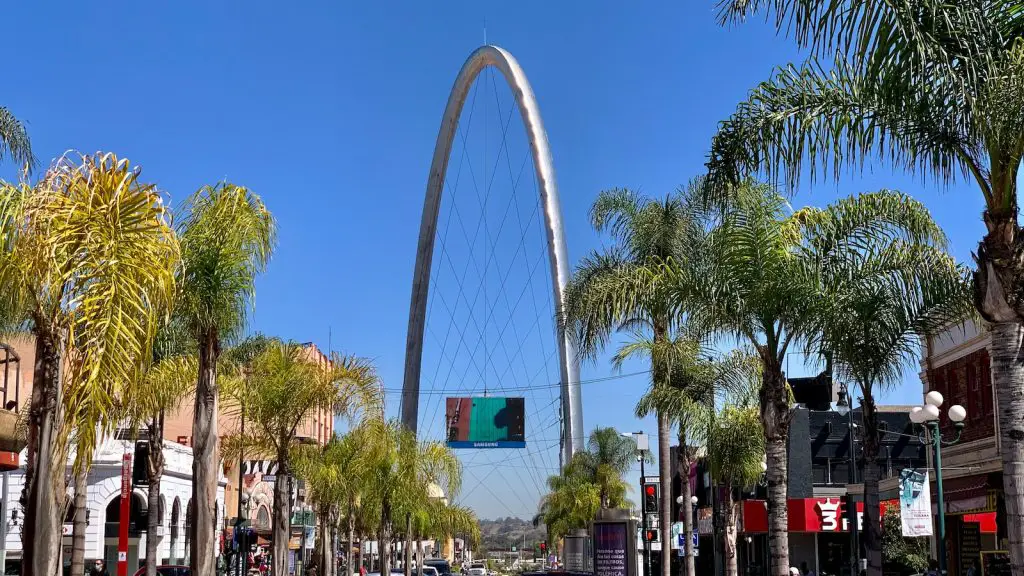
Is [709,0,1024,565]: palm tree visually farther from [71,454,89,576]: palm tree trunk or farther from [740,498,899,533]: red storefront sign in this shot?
[740,498,899,533]: red storefront sign

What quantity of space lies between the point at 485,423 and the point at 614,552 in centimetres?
4222

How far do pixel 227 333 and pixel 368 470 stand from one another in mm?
25232

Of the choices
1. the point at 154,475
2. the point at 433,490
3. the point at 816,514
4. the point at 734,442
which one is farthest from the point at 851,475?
the point at 154,475

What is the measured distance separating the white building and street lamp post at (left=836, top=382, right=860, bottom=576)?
2942 centimetres

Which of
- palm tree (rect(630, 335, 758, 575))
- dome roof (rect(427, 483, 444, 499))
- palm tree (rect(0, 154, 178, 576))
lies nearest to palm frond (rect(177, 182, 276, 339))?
palm tree (rect(0, 154, 178, 576))

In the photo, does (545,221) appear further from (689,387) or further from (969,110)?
(969,110)

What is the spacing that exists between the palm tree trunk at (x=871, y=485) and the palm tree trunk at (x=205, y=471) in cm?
1248

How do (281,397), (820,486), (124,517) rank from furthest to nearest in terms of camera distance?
(820,486) → (281,397) → (124,517)

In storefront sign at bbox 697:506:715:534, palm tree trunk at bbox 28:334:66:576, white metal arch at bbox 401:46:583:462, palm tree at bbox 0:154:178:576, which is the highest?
white metal arch at bbox 401:46:583:462

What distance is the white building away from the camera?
5059 centimetres

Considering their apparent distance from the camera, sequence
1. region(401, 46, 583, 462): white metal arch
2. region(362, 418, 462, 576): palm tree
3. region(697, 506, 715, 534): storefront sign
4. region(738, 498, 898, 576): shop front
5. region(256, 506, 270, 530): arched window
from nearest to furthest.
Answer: region(362, 418, 462, 576): palm tree → region(738, 498, 898, 576): shop front → region(697, 506, 715, 534): storefront sign → region(401, 46, 583, 462): white metal arch → region(256, 506, 270, 530): arched window

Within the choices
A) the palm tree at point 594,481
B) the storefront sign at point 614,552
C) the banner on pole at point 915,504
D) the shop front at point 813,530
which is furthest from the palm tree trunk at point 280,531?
the palm tree at point 594,481

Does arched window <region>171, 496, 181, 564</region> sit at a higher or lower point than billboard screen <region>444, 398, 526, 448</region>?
lower

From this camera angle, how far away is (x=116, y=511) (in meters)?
53.5
